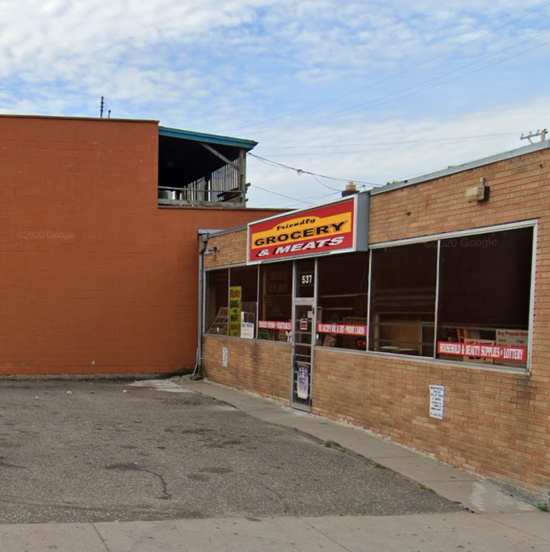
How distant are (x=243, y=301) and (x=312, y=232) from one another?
13.4 ft

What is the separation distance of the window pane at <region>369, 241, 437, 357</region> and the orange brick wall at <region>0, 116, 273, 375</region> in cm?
849

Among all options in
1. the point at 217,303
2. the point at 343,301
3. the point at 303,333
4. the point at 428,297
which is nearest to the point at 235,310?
the point at 217,303

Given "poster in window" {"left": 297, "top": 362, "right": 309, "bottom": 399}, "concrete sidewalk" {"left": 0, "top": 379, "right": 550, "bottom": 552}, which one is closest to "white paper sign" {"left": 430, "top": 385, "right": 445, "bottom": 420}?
"concrete sidewalk" {"left": 0, "top": 379, "right": 550, "bottom": 552}

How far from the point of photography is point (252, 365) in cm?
1427

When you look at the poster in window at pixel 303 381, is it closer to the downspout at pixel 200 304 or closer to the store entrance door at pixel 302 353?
the store entrance door at pixel 302 353

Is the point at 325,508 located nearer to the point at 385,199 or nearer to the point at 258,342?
the point at 385,199

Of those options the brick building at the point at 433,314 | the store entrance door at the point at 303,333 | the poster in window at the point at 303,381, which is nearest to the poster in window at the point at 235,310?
the brick building at the point at 433,314

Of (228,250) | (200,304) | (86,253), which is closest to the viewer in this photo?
(228,250)

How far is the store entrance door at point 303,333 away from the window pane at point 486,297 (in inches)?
152

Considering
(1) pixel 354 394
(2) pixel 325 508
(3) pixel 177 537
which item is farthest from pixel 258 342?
(3) pixel 177 537

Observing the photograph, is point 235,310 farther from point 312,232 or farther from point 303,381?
point 312,232

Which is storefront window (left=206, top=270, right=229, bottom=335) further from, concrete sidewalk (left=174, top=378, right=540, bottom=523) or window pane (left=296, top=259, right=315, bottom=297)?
window pane (left=296, top=259, right=315, bottom=297)

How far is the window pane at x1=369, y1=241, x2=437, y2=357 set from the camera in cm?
880

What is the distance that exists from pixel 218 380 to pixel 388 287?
772cm
